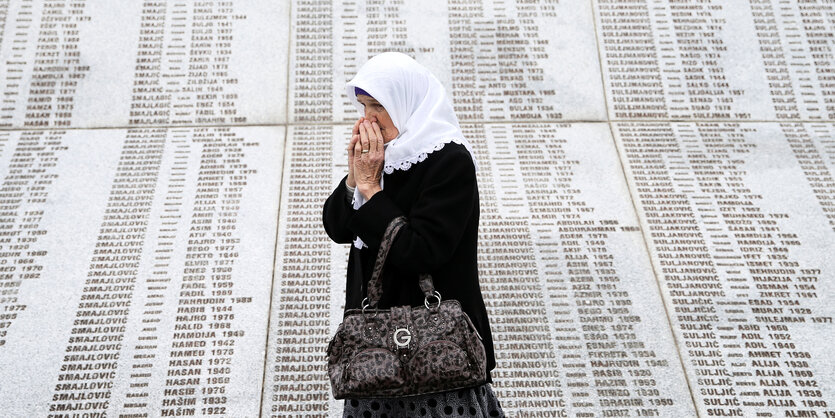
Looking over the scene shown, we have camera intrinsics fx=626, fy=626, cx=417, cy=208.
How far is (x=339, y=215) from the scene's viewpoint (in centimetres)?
244

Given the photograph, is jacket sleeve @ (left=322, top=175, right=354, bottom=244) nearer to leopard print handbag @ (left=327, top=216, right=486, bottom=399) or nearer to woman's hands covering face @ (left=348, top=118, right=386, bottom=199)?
woman's hands covering face @ (left=348, top=118, right=386, bottom=199)

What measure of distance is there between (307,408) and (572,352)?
173 cm

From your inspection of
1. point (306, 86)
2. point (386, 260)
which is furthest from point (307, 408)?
point (306, 86)

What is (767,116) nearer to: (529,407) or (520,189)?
(520,189)

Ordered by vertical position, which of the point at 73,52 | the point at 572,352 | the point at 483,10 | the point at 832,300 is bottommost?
the point at 572,352

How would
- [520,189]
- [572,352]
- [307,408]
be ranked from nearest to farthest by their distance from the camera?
[307,408] < [572,352] < [520,189]

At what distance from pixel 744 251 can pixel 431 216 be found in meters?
3.51

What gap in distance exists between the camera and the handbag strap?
2109 mm

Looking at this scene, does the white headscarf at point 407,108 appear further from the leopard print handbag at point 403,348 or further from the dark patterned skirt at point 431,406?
the dark patterned skirt at point 431,406

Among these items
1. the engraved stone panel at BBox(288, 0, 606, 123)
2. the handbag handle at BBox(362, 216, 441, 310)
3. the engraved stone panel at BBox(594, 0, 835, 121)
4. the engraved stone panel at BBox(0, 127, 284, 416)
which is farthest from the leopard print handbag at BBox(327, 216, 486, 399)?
the engraved stone panel at BBox(594, 0, 835, 121)

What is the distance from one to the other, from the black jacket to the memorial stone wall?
1843 millimetres

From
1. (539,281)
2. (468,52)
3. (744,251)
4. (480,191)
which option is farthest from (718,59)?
(539,281)

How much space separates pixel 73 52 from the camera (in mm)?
5785

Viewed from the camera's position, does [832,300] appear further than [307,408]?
Yes
